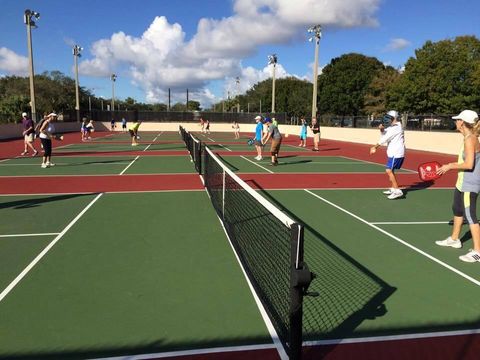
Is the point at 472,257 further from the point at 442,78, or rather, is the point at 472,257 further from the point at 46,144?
the point at 442,78

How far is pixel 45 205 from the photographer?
897cm

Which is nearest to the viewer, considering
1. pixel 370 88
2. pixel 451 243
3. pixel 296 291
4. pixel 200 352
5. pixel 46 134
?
pixel 296 291

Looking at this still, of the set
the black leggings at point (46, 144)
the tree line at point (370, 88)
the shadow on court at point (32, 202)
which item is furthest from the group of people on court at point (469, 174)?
the tree line at point (370, 88)

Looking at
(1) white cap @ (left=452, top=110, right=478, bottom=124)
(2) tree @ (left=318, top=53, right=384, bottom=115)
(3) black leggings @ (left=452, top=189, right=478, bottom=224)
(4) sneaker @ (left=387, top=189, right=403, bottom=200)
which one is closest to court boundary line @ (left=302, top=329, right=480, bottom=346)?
(3) black leggings @ (left=452, top=189, right=478, bottom=224)

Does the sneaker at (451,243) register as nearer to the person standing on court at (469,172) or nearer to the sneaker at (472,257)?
the person standing on court at (469,172)

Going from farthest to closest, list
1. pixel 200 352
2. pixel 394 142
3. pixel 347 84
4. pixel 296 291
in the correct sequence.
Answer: pixel 347 84
pixel 394 142
pixel 200 352
pixel 296 291

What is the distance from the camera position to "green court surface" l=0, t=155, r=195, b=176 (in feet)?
46.4

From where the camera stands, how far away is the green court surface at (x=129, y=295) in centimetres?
366

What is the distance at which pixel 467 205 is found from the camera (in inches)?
219

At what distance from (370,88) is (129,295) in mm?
71234

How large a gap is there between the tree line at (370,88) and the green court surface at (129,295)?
135 feet

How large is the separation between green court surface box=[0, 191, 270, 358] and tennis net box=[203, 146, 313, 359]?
193 mm

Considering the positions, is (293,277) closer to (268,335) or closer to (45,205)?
(268,335)

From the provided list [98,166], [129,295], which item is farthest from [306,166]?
[129,295]
